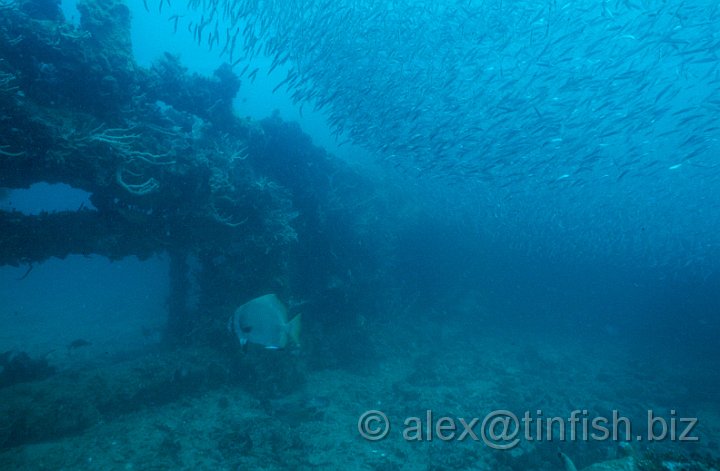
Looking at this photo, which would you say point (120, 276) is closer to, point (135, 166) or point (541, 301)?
point (135, 166)

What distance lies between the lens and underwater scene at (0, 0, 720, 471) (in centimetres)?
573

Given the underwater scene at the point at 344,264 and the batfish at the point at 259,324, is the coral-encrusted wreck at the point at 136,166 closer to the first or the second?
the underwater scene at the point at 344,264

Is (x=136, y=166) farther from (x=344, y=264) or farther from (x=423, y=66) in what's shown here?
(x=423, y=66)

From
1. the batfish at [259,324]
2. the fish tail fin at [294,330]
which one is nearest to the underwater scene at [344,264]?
the batfish at [259,324]

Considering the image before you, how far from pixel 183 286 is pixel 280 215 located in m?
4.13

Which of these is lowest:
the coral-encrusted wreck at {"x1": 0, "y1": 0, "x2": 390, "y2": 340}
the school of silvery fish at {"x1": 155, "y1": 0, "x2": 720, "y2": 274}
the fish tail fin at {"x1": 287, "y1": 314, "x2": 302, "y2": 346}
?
the fish tail fin at {"x1": 287, "y1": 314, "x2": 302, "y2": 346}

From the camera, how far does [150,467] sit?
5102mm

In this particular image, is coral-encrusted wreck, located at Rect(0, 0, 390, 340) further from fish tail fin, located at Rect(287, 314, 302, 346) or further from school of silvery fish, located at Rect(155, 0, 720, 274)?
fish tail fin, located at Rect(287, 314, 302, 346)

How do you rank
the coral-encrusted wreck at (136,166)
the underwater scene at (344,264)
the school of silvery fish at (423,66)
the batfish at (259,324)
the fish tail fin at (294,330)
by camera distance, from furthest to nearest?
1. the school of silvery fish at (423,66)
2. the underwater scene at (344,264)
3. the coral-encrusted wreck at (136,166)
4. the fish tail fin at (294,330)
5. the batfish at (259,324)

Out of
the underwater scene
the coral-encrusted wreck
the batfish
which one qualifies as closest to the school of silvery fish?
the underwater scene

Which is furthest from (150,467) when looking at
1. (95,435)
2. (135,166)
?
(135,166)

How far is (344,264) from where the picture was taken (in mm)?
10875

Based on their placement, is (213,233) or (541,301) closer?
(213,233)

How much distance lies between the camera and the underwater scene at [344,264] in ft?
18.8
